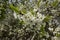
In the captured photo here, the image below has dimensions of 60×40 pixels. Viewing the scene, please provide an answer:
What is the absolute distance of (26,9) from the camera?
10.3 feet

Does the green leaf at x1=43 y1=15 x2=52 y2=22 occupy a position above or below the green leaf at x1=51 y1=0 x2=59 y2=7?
below

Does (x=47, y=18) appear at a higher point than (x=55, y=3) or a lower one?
lower

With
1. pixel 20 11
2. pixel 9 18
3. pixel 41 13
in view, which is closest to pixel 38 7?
pixel 41 13

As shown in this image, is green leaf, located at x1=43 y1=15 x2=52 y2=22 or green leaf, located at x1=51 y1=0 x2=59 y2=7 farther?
green leaf, located at x1=51 y1=0 x2=59 y2=7

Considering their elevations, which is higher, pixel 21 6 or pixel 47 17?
pixel 21 6

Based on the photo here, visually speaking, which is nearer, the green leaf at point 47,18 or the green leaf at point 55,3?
the green leaf at point 47,18

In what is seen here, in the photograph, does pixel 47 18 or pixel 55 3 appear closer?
pixel 47 18

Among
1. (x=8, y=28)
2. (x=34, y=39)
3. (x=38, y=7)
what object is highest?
(x=38, y=7)

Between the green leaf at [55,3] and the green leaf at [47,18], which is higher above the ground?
the green leaf at [55,3]

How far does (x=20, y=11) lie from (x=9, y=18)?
248 millimetres

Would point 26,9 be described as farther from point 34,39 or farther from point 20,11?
point 34,39

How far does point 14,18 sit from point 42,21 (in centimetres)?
50

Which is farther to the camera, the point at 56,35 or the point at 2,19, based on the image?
the point at 2,19

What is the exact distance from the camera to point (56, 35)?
117 inches
